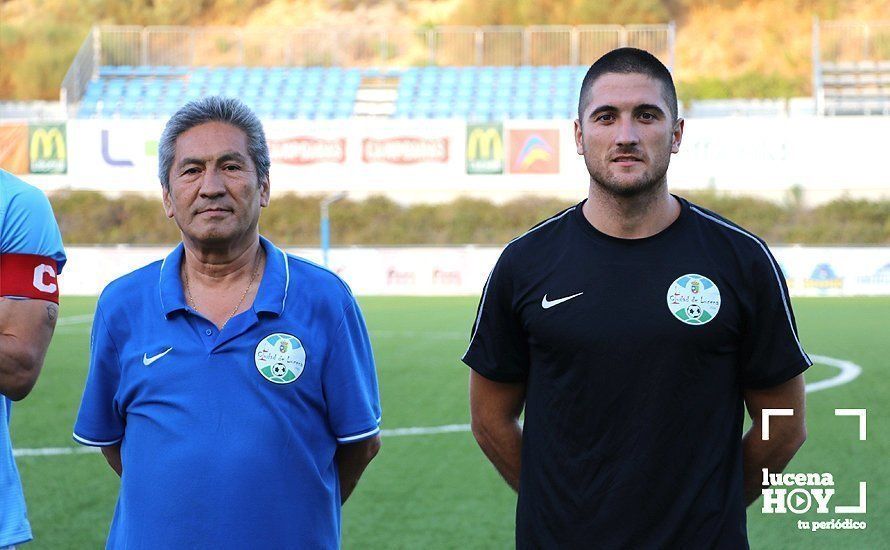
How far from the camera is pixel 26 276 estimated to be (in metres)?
2.73

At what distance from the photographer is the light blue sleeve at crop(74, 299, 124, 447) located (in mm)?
2875

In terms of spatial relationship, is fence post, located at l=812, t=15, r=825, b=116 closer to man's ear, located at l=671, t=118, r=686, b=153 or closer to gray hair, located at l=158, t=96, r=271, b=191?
man's ear, located at l=671, t=118, r=686, b=153

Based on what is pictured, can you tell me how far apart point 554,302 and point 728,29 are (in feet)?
201

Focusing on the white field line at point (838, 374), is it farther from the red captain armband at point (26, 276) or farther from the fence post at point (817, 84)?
the fence post at point (817, 84)

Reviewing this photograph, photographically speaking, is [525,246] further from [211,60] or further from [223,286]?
[211,60]

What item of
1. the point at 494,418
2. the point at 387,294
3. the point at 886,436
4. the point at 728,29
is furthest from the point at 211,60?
the point at 494,418

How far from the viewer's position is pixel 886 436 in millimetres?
8875

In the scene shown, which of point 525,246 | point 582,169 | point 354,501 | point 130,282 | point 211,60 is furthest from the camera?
point 211,60

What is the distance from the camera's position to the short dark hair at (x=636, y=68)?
9.87ft

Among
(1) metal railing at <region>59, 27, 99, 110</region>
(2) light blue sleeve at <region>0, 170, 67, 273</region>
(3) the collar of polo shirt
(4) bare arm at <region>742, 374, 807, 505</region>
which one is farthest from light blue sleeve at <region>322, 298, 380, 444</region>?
(1) metal railing at <region>59, 27, 99, 110</region>

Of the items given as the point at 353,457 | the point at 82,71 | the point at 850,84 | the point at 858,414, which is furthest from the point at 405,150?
the point at 353,457

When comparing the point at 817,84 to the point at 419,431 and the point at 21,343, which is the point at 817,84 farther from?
the point at 21,343

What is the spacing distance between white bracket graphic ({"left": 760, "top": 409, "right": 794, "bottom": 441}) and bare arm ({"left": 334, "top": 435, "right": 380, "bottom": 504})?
1.03 meters

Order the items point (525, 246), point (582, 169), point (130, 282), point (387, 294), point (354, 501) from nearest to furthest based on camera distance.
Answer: point (130, 282)
point (525, 246)
point (354, 501)
point (387, 294)
point (582, 169)
